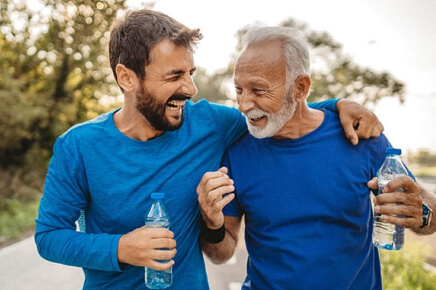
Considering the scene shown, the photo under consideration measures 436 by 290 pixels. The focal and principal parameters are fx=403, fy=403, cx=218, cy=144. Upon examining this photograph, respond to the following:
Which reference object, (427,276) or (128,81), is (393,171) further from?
(427,276)

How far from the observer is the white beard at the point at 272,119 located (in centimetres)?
213

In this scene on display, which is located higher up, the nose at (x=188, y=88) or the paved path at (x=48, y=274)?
the nose at (x=188, y=88)

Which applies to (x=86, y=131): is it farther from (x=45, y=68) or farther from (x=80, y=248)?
(x=45, y=68)

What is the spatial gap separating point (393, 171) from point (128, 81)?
4.72 ft

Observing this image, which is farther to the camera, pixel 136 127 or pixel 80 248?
pixel 136 127

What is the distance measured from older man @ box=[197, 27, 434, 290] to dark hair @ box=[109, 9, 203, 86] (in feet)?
1.19

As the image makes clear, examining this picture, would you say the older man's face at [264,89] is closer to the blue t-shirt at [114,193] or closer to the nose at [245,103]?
the nose at [245,103]

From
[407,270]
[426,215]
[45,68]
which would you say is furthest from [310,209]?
[45,68]

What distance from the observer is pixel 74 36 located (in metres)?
13.1

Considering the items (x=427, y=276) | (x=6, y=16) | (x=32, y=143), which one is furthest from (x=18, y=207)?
(x=427, y=276)

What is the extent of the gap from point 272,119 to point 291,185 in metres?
0.36

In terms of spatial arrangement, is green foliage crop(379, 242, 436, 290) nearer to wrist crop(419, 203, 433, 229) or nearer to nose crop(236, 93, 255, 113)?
wrist crop(419, 203, 433, 229)

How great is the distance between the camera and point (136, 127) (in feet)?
6.86

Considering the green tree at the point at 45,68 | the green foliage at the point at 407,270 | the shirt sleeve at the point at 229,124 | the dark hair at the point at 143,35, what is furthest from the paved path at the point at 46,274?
the green tree at the point at 45,68
